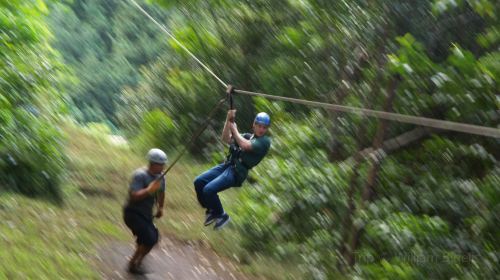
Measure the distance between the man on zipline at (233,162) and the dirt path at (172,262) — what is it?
0.70m

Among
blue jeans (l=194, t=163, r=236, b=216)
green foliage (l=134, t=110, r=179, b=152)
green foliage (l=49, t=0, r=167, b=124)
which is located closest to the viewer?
blue jeans (l=194, t=163, r=236, b=216)

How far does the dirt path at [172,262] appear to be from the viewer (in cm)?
787

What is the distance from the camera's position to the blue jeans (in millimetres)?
8359

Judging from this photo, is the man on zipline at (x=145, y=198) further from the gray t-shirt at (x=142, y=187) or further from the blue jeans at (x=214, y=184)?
the blue jeans at (x=214, y=184)

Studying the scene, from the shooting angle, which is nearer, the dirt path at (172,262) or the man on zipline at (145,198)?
the man on zipline at (145,198)

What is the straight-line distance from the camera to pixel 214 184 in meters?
8.38

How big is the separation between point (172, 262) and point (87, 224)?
4.37 ft

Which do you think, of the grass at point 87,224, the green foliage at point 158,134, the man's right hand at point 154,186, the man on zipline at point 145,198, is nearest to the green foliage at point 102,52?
the green foliage at point 158,134

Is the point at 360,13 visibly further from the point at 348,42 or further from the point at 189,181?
the point at 189,181

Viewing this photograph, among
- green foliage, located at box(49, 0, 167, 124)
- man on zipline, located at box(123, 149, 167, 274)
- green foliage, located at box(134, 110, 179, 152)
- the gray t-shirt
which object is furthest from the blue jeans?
green foliage, located at box(49, 0, 167, 124)

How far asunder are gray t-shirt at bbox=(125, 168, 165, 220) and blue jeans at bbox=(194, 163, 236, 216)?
3.66ft

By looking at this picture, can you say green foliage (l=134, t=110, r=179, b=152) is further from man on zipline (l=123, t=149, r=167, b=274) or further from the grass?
man on zipline (l=123, t=149, r=167, b=274)

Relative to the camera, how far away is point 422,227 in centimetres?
662

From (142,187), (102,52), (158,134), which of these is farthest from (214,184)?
(102,52)
